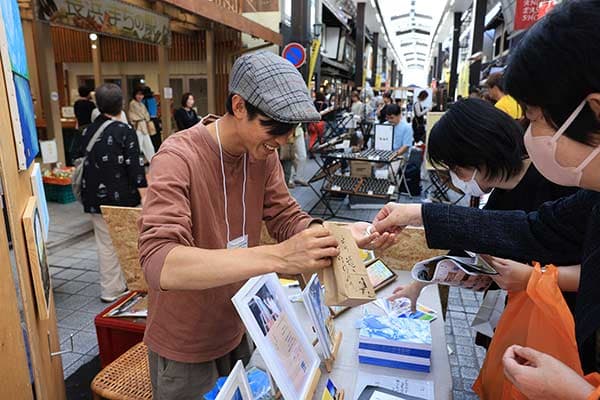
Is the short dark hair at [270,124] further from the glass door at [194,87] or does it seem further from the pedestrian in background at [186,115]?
the glass door at [194,87]

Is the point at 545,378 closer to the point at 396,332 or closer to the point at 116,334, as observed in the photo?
the point at 396,332

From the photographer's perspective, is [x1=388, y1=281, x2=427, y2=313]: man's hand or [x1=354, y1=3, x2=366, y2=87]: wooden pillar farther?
[x1=354, y1=3, x2=366, y2=87]: wooden pillar

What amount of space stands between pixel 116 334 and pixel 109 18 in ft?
19.1

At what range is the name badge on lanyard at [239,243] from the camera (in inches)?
56.2

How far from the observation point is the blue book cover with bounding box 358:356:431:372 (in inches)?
60.0

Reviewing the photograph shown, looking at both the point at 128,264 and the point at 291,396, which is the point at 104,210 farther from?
the point at 291,396

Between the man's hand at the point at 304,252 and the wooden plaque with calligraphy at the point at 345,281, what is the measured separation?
6 cm

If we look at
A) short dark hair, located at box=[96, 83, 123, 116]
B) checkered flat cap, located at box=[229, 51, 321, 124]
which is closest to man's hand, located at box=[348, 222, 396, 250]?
checkered flat cap, located at box=[229, 51, 321, 124]

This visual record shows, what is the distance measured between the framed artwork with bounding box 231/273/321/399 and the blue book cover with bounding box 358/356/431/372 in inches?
11.2

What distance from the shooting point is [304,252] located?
100 cm

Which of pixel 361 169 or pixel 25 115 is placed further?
pixel 361 169

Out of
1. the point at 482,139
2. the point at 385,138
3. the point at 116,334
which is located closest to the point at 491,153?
the point at 482,139

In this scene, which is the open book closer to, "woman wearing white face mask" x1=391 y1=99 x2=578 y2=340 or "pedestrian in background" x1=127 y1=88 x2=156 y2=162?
"woman wearing white face mask" x1=391 y1=99 x2=578 y2=340

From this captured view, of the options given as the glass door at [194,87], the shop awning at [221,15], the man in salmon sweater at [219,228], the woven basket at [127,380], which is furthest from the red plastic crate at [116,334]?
the glass door at [194,87]
